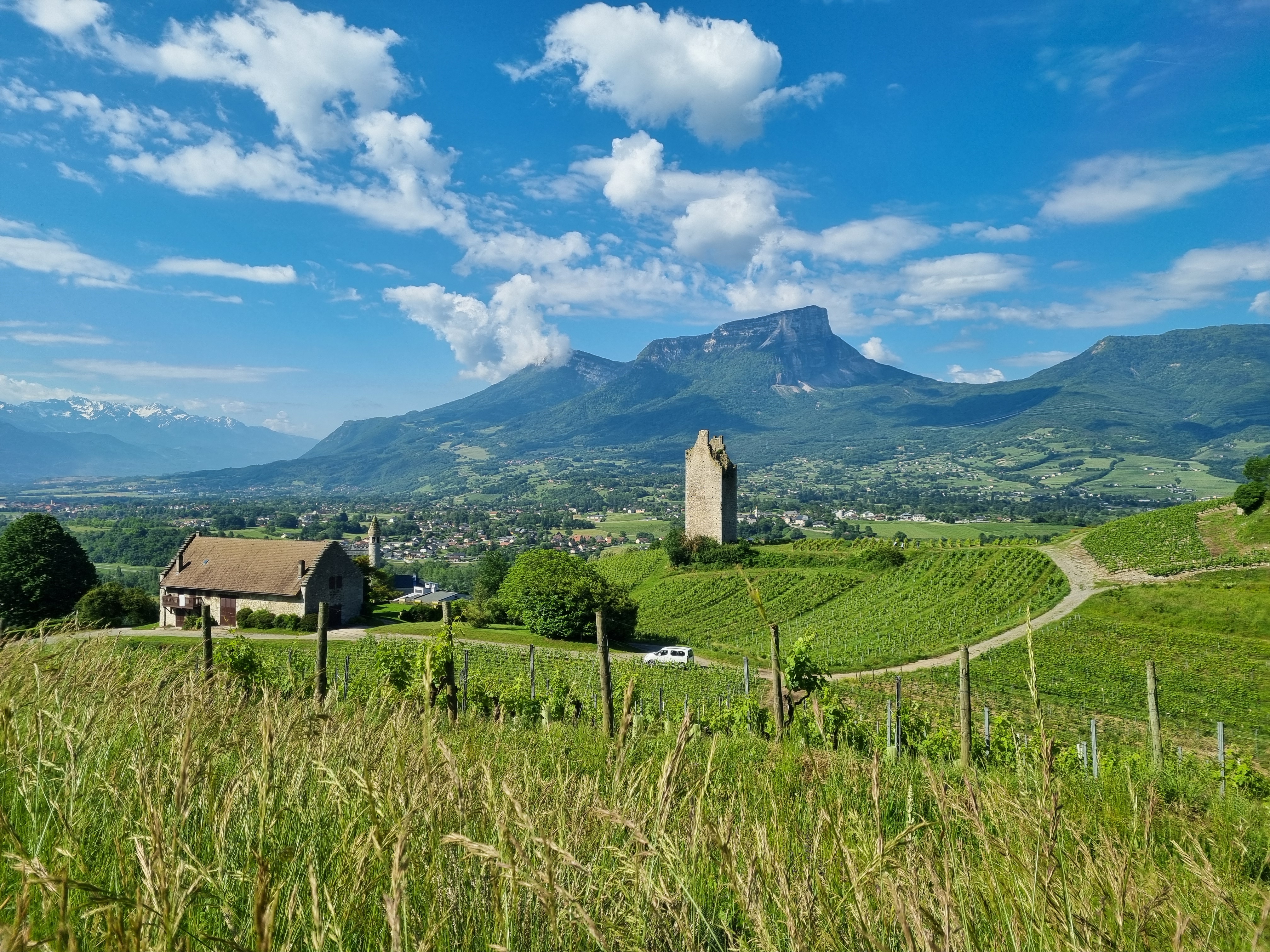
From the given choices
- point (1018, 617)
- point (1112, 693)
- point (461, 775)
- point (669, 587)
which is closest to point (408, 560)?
point (669, 587)

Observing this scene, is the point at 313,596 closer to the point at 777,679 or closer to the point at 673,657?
the point at 673,657

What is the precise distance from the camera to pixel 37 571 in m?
43.4

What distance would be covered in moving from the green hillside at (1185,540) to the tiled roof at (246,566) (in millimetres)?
62391

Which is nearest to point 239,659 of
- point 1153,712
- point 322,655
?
point 322,655

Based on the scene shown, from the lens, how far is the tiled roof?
46.9 meters

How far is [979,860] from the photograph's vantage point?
228cm

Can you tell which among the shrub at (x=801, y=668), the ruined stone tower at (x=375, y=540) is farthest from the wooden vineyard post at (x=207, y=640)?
the ruined stone tower at (x=375, y=540)

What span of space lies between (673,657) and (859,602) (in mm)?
24939

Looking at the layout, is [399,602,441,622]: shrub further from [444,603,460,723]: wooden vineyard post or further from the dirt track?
[444,603,460,723]: wooden vineyard post

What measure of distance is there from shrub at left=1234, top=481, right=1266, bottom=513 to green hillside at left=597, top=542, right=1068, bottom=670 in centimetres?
1577

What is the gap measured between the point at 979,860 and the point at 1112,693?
32310mm

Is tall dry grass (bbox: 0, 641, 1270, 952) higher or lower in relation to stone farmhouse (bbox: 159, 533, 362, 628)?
higher

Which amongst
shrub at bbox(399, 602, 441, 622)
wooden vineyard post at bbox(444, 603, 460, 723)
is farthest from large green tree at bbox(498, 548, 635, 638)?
wooden vineyard post at bbox(444, 603, 460, 723)

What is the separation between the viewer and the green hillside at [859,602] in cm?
4122
